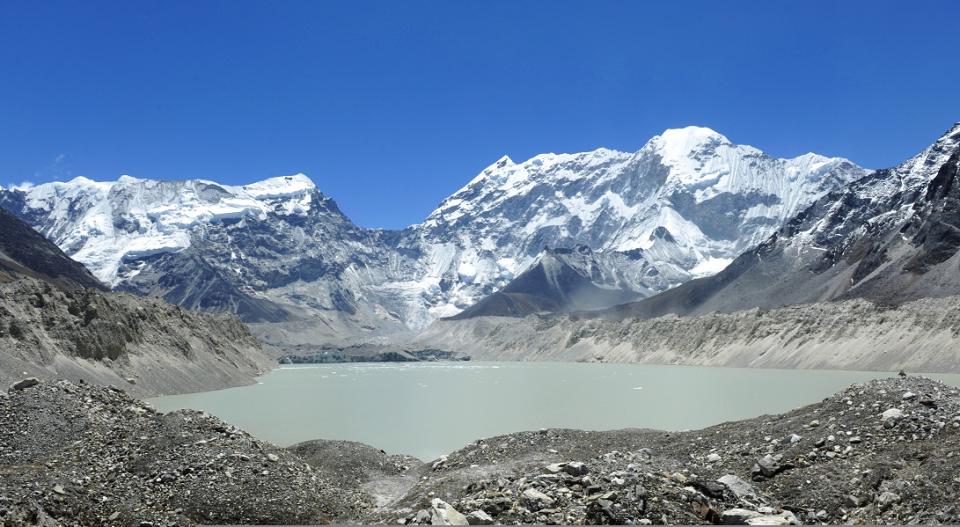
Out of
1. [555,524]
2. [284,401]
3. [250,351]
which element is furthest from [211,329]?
[555,524]

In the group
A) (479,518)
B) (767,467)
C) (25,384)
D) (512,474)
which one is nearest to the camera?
(479,518)

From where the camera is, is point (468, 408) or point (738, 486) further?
point (468, 408)

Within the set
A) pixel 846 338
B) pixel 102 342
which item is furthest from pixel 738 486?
pixel 846 338

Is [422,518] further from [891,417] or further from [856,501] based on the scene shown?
[891,417]

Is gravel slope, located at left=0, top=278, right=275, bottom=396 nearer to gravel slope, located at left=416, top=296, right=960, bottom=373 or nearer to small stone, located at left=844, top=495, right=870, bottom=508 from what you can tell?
small stone, located at left=844, top=495, right=870, bottom=508

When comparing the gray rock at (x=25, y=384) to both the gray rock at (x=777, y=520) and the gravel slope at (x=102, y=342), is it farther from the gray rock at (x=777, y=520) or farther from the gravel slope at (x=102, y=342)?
the gravel slope at (x=102, y=342)

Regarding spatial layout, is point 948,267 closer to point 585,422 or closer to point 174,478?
point 585,422
